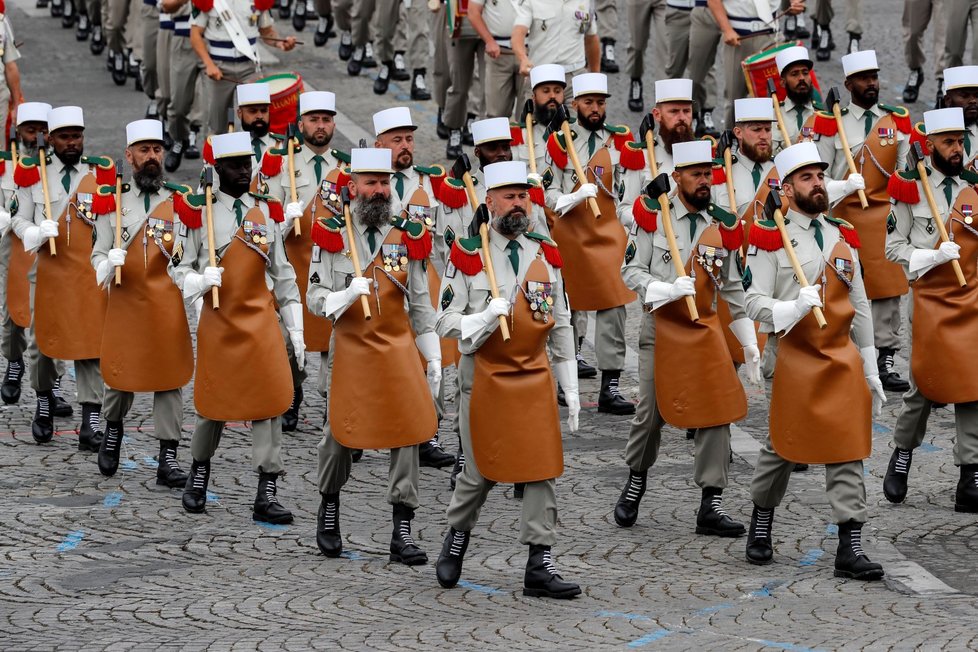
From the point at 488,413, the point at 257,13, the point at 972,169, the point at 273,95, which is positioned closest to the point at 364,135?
the point at 257,13

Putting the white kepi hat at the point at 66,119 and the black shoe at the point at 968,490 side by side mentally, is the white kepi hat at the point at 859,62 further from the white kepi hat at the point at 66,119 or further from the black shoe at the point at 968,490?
the white kepi hat at the point at 66,119

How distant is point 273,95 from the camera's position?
14.3 meters

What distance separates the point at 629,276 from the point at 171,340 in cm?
300

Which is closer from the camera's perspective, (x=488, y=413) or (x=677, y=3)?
(x=488, y=413)

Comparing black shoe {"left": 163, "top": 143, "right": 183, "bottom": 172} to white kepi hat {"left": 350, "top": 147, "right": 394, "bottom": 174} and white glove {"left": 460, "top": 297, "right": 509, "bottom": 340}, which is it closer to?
white kepi hat {"left": 350, "top": 147, "right": 394, "bottom": 174}

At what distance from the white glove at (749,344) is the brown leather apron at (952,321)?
1188mm

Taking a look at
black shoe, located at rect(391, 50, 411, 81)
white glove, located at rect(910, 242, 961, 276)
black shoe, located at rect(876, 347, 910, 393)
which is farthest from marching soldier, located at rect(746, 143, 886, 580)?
black shoe, located at rect(391, 50, 411, 81)

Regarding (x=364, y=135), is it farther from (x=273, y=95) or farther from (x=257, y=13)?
(x=273, y=95)

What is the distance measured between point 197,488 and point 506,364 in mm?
2505

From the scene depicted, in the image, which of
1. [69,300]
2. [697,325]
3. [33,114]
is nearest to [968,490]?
[697,325]

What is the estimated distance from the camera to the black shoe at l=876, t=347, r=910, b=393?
13820 millimetres

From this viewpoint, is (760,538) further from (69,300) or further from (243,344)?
(69,300)

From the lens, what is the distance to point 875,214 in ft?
45.3

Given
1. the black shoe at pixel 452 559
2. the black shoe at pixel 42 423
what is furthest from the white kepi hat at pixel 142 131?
the black shoe at pixel 452 559
